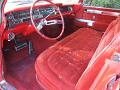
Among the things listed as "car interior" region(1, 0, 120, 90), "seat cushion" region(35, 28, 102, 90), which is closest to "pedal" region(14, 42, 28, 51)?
"car interior" region(1, 0, 120, 90)

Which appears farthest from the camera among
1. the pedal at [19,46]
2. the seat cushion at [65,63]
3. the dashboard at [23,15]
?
the pedal at [19,46]

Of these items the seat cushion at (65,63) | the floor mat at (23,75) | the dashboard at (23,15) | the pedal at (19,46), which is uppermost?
the dashboard at (23,15)

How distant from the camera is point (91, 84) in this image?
103 cm

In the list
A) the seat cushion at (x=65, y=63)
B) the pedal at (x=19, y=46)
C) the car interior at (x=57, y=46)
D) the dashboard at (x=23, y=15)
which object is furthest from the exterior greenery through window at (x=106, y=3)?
the pedal at (x=19, y=46)

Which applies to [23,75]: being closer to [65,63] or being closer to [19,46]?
[19,46]

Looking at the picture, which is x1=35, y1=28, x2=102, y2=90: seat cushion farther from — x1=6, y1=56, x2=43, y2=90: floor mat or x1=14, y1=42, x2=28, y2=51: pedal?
x1=14, y1=42, x2=28, y2=51: pedal

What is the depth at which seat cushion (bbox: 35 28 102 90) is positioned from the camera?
1369 millimetres

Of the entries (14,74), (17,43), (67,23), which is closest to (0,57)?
(14,74)

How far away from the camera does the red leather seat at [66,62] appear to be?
135 centimetres

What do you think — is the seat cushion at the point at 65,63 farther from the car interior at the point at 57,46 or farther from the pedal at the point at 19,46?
the pedal at the point at 19,46

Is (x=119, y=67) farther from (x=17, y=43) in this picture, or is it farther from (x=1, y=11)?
(x=17, y=43)

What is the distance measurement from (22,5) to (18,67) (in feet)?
2.61

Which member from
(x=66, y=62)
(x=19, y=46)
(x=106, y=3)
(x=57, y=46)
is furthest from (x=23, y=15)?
(x=106, y=3)

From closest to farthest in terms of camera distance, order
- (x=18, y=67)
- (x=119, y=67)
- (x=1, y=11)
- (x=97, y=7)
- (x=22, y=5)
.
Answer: (x=119, y=67) → (x=1, y=11) → (x=22, y=5) → (x=18, y=67) → (x=97, y=7)
